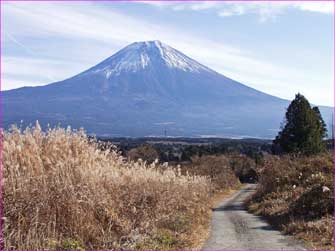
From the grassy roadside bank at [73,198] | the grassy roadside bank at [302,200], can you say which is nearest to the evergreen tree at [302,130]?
the grassy roadside bank at [302,200]

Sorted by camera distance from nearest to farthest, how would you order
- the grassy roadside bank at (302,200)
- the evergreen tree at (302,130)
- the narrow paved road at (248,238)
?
the narrow paved road at (248,238), the grassy roadside bank at (302,200), the evergreen tree at (302,130)

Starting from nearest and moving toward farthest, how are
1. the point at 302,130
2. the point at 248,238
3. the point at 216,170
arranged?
the point at 248,238 → the point at 302,130 → the point at 216,170

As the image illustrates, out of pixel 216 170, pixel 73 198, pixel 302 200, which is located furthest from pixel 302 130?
pixel 73 198

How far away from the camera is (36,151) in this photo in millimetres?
8266

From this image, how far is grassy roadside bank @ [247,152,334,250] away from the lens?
11609mm

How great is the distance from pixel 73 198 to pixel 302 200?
29.1 feet

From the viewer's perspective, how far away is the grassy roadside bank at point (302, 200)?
1161cm

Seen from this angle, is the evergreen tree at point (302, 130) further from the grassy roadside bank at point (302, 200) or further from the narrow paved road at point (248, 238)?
the narrow paved road at point (248, 238)

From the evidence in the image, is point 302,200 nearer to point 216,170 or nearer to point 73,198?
point 73,198

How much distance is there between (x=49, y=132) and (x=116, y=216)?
5.66 ft

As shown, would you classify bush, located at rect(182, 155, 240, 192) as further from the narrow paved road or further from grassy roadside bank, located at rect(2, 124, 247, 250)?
grassy roadside bank, located at rect(2, 124, 247, 250)

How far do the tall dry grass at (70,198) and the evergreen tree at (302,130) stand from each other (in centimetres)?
2190

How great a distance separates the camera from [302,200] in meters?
15.0

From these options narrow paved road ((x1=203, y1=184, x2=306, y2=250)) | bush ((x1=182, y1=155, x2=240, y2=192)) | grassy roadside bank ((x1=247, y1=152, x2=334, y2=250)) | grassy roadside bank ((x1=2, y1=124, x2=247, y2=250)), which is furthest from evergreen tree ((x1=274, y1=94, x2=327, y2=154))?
grassy roadside bank ((x1=2, y1=124, x2=247, y2=250))
